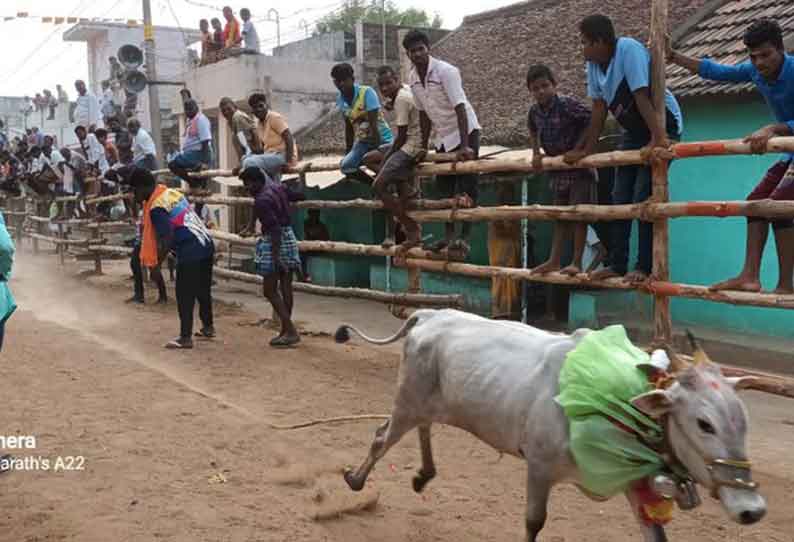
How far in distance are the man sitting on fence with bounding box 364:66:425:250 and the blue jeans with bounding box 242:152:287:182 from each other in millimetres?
1786

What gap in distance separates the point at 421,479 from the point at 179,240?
16.4 feet

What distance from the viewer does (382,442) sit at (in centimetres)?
442

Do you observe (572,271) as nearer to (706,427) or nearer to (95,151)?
(706,427)

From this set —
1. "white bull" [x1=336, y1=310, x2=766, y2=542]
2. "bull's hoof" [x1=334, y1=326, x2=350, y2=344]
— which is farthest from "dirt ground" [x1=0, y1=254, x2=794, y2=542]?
"bull's hoof" [x1=334, y1=326, x2=350, y2=344]

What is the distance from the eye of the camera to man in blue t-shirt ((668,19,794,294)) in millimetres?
5066

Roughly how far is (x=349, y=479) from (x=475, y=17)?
13755 mm

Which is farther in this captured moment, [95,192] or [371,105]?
[95,192]

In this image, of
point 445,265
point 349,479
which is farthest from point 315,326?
point 349,479

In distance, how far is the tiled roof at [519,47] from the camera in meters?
12.1

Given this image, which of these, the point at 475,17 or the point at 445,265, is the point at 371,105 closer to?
the point at 445,265

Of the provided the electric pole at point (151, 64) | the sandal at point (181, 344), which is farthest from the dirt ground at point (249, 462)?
the electric pole at point (151, 64)

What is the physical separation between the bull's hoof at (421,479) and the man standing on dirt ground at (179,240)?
190 inches

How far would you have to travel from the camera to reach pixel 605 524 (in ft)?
14.5

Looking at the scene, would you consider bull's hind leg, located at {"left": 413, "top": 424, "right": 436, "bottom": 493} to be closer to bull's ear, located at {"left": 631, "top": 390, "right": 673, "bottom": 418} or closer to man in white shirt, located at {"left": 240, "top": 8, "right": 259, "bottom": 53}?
bull's ear, located at {"left": 631, "top": 390, "right": 673, "bottom": 418}
